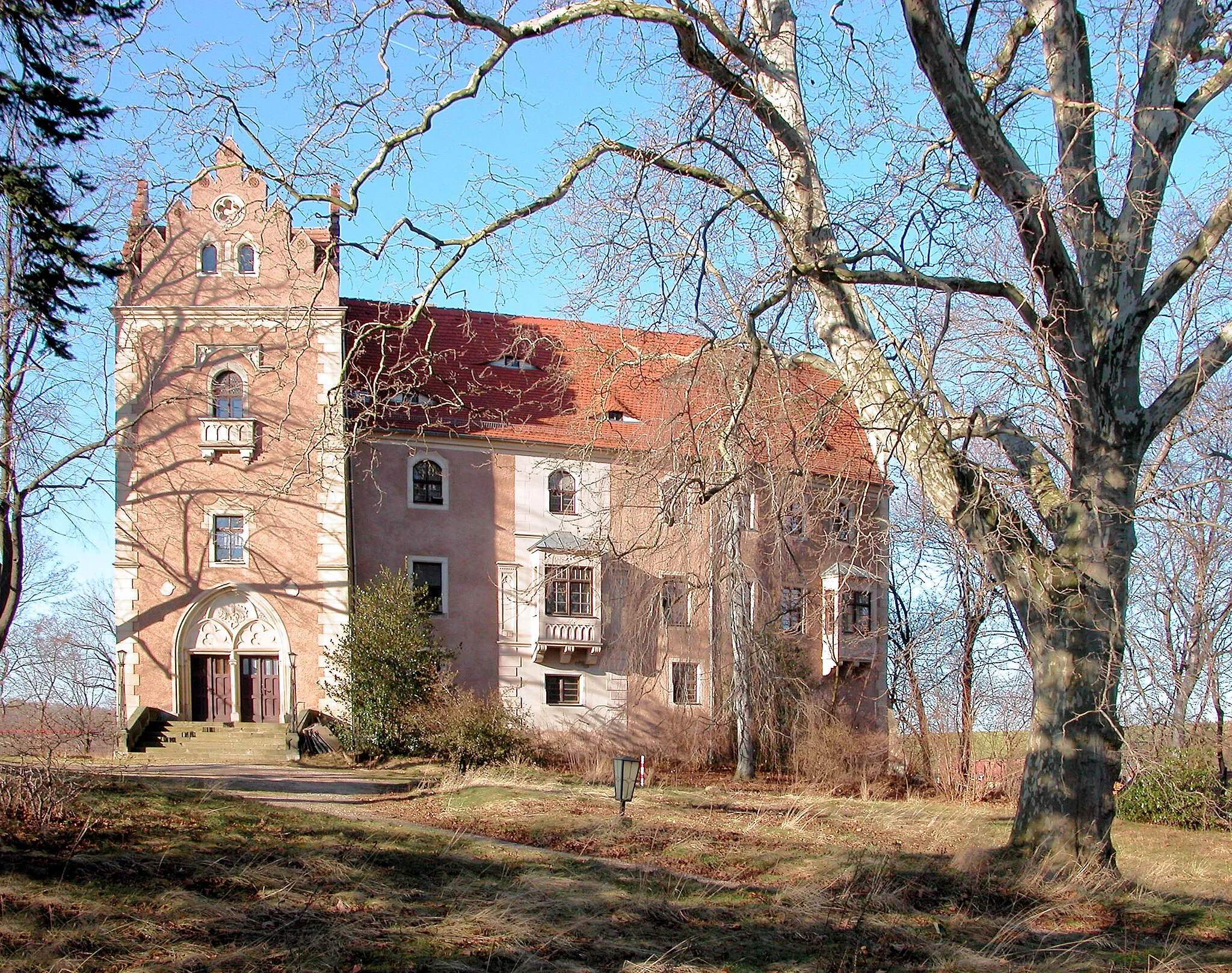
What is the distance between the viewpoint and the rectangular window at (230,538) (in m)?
27.2

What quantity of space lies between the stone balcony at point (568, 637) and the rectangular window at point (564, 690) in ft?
1.68

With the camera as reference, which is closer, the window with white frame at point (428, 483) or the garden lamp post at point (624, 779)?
the garden lamp post at point (624, 779)

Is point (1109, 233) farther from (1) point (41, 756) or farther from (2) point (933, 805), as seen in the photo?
(2) point (933, 805)

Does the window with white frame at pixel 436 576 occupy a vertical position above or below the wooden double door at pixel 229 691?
above

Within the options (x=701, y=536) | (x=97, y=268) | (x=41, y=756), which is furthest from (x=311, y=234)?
(x=41, y=756)

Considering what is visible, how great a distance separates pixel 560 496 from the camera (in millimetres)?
30656

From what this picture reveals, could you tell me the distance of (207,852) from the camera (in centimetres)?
785

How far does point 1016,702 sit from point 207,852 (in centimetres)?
1157

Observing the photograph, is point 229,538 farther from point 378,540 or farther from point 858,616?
point 858,616

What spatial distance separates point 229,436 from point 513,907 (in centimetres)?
2214

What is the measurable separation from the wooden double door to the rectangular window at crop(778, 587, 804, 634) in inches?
485

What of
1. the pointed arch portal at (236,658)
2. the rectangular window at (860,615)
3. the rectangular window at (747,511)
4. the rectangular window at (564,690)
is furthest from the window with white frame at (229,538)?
the rectangular window at (860,615)

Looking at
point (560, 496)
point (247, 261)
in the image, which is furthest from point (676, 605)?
point (247, 261)

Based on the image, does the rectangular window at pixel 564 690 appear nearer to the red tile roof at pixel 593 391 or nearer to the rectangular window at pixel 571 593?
the rectangular window at pixel 571 593
